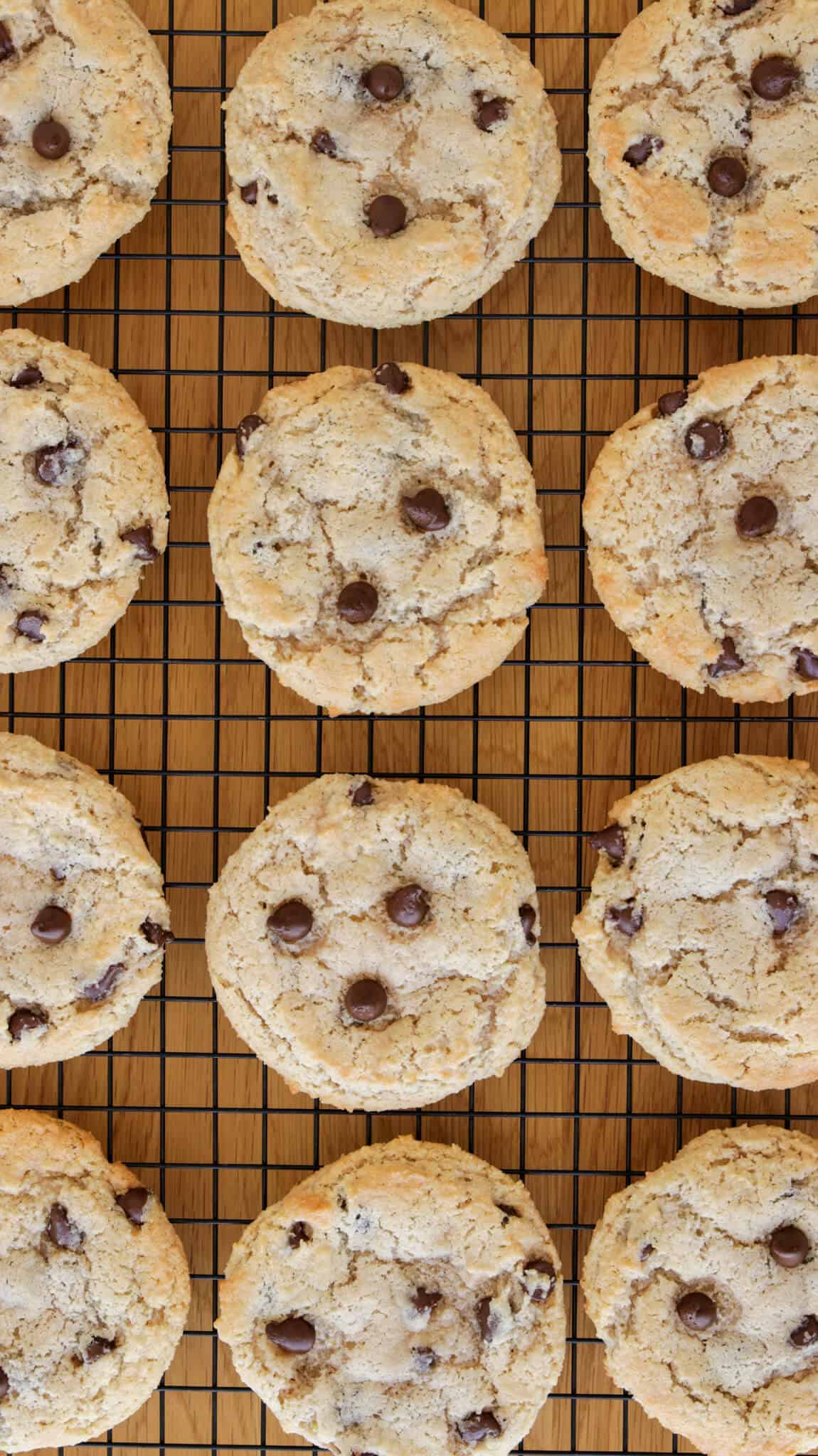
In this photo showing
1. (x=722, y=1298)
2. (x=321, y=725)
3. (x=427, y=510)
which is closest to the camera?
(x=427, y=510)

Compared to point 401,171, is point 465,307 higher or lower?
lower

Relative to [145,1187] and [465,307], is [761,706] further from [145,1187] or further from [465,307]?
[145,1187]

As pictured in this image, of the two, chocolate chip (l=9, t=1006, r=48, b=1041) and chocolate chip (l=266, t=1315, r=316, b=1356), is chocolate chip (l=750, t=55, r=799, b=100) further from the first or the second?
chocolate chip (l=266, t=1315, r=316, b=1356)

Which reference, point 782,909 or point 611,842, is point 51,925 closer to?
point 611,842

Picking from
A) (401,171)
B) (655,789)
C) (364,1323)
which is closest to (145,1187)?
(364,1323)

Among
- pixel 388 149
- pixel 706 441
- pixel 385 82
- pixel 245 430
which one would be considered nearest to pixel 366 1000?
pixel 245 430

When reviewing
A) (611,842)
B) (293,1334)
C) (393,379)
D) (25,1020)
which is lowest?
(293,1334)
